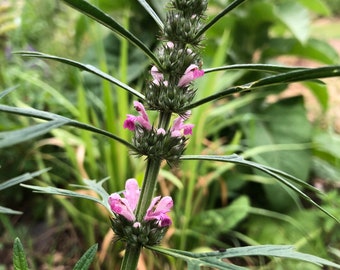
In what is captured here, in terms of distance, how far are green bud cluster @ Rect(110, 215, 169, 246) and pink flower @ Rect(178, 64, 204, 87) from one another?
168 mm

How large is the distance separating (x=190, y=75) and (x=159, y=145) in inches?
3.5

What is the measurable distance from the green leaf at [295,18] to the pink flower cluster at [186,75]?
1502 mm

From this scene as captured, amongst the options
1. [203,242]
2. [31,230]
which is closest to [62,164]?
[31,230]

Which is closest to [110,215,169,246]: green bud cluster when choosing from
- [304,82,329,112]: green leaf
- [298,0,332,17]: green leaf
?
[304,82,329,112]: green leaf

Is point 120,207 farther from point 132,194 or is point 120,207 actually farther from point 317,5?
point 317,5

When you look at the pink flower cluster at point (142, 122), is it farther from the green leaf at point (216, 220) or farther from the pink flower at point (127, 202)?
the green leaf at point (216, 220)

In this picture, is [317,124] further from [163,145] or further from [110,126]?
[163,145]

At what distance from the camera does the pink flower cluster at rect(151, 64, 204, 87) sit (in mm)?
508

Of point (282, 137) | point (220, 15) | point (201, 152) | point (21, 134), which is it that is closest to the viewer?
point (21, 134)

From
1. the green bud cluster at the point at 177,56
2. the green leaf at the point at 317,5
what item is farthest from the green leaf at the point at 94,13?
the green leaf at the point at 317,5

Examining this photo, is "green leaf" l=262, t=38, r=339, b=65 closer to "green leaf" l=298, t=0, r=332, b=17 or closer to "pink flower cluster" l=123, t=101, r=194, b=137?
"green leaf" l=298, t=0, r=332, b=17

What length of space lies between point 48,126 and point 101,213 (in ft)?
4.26

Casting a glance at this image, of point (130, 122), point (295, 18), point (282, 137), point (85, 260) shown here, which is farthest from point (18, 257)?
point (295, 18)

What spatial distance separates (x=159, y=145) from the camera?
1.75 ft
